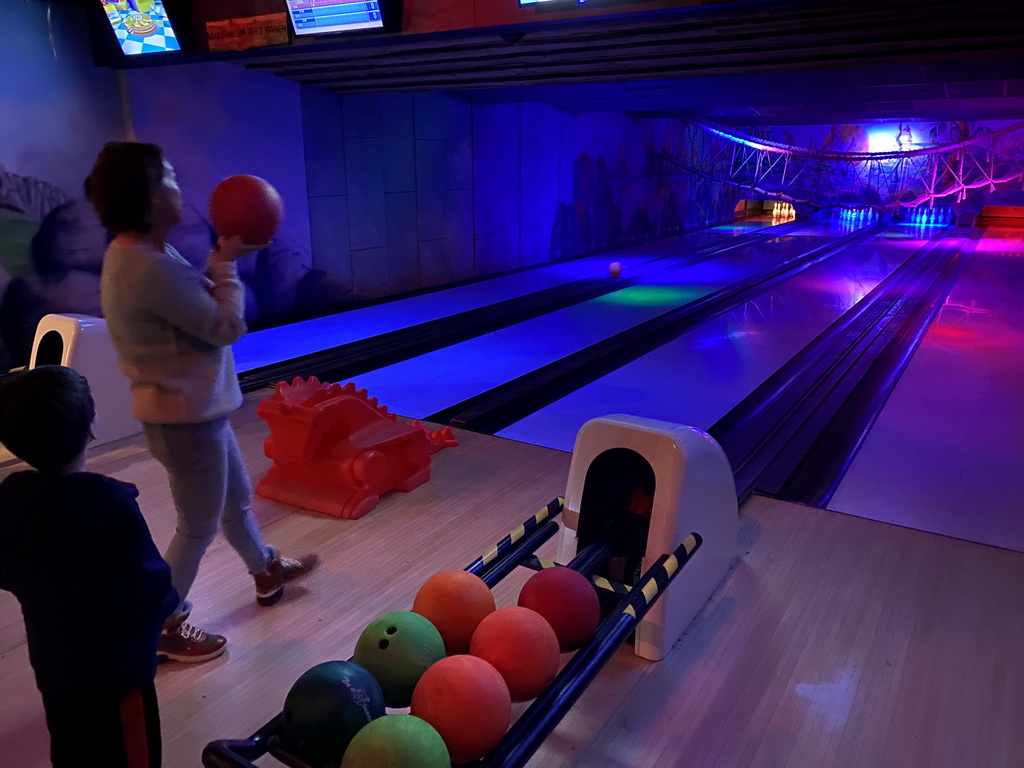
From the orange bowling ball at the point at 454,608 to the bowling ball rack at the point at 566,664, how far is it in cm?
17

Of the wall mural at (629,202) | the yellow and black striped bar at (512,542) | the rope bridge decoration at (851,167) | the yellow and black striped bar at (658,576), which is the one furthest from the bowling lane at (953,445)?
the rope bridge decoration at (851,167)

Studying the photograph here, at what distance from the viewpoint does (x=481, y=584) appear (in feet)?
5.17

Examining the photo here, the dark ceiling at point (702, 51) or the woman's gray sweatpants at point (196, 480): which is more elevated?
the dark ceiling at point (702, 51)

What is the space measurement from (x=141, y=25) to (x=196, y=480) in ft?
10.8

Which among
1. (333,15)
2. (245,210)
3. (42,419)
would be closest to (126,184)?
(245,210)

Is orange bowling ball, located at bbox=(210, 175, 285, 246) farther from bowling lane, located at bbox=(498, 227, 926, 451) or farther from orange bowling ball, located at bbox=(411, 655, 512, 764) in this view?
bowling lane, located at bbox=(498, 227, 926, 451)

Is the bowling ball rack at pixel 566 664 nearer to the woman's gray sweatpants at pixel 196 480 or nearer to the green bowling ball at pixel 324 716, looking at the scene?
the green bowling ball at pixel 324 716

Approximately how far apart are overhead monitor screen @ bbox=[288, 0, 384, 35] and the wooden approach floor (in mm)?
2129

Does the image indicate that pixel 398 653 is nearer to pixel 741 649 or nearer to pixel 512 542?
pixel 512 542

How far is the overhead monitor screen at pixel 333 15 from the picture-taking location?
10.7ft

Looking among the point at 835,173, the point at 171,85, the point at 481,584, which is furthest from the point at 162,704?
the point at 835,173

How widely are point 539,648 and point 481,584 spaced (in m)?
0.21

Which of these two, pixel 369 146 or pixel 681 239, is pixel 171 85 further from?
pixel 681 239

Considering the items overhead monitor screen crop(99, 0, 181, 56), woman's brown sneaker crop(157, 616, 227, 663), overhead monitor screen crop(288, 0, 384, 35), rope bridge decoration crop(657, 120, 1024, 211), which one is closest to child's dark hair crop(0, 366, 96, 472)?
woman's brown sneaker crop(157, 616, 227, 663)
